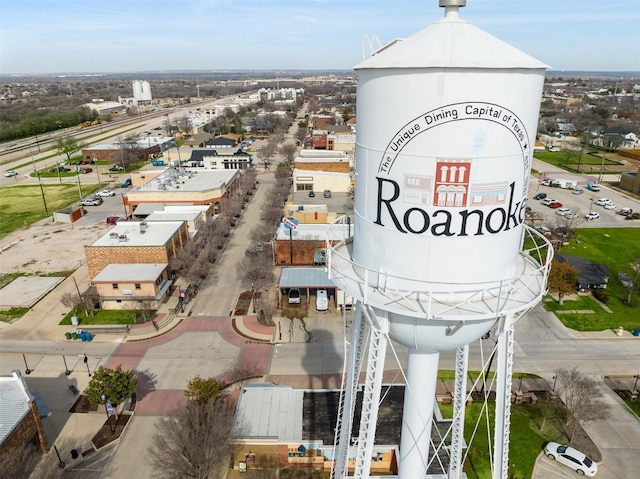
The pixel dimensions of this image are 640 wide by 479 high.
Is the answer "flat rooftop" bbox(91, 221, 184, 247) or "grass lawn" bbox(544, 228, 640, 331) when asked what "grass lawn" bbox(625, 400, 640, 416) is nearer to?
"grass lawn" bbox(544, 228, 640, 331)

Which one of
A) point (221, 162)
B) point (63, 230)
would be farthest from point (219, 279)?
point (221, 162)

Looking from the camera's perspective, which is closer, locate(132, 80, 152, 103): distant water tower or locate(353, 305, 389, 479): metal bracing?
locate(353, 305, 389, 479): metal bracing

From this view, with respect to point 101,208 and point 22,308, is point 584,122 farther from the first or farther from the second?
point 22,308

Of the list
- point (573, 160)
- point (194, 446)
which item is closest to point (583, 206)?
point (573, 160)

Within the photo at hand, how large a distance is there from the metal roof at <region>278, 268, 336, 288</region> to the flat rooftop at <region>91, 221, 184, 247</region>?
10640 millimetres

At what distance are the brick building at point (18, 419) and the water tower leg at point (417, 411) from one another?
16.6 m

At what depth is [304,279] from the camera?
33344mm

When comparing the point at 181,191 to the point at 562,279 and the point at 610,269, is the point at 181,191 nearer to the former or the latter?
the point at 562,279

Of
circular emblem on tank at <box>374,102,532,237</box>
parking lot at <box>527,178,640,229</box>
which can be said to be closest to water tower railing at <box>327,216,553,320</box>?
circular emblem on tank at <box>374,102,532,237</box>

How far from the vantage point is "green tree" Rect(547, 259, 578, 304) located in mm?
31766

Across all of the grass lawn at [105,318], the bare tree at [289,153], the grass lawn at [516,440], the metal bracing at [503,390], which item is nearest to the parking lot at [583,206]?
the grass lawn at [516,440]

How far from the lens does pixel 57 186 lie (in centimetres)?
6744

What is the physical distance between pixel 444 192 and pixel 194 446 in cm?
1481

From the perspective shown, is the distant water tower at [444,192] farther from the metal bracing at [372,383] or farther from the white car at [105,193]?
the white car at [105,193]
